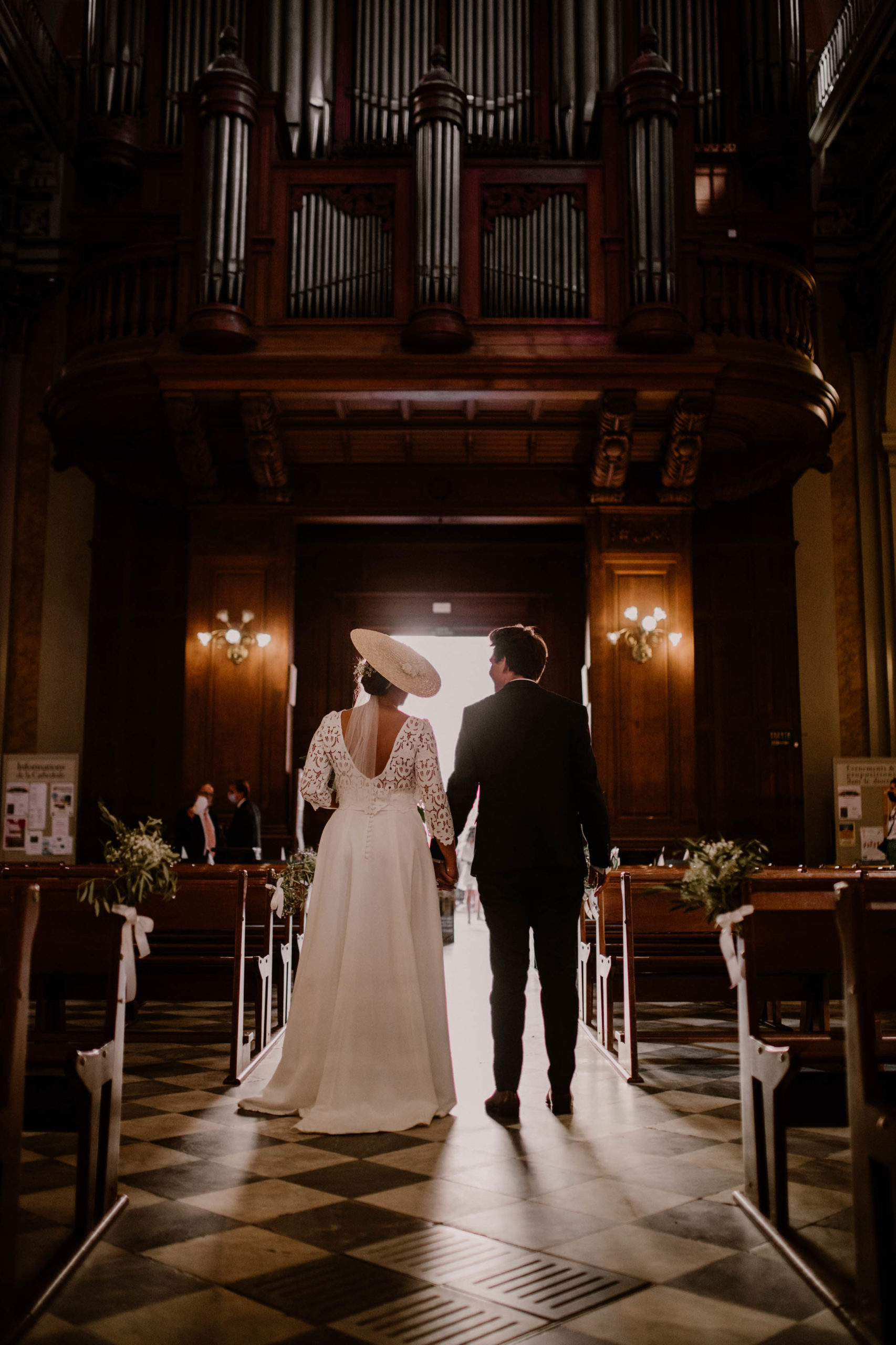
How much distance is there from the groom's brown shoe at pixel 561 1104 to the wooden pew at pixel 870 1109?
72.7 inches

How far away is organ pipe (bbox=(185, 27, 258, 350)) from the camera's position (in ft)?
30.8

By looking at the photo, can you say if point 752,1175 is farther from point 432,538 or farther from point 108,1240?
point 432,538

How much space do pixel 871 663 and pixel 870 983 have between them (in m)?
9.57

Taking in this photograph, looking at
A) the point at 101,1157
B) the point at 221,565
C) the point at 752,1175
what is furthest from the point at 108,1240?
the point at 221,565

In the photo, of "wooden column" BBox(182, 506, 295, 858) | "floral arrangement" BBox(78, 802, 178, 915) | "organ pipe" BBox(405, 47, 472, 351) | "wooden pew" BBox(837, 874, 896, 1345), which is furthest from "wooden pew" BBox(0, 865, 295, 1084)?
"organ pipe" BBox(405, 47, 472, 351)

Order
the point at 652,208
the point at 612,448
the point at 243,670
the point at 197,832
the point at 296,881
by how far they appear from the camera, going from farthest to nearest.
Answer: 1. the point at 243,670
2. the point at 612,448
3. the point at 197,832
4. the point at 652,208
5. the point at 296,881

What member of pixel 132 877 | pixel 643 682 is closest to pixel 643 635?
Answer: pixel 643 682

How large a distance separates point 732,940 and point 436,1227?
3.94ft

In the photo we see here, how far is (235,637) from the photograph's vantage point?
1065cm

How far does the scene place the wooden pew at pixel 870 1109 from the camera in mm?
2316

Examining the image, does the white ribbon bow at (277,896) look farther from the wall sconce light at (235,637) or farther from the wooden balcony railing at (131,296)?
the wooden balcony railing at (131,296)

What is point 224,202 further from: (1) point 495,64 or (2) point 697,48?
(2) point 697,48

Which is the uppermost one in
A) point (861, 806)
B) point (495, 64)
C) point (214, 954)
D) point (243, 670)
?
point (495, 64)

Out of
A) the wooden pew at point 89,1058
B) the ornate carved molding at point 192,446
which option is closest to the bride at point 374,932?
the wooden pew at point 89,1058
